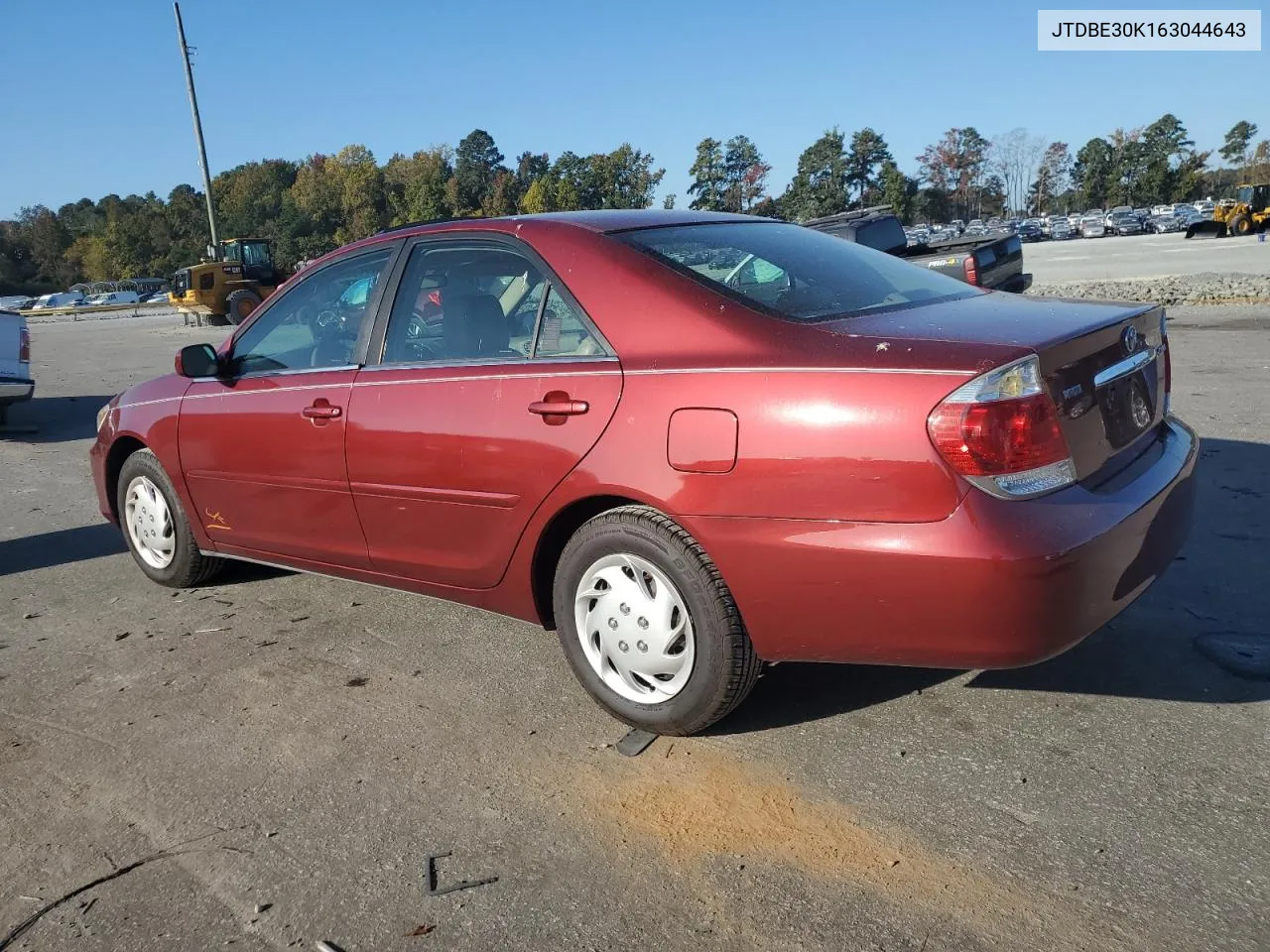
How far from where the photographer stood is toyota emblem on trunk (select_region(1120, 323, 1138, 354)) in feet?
9.99

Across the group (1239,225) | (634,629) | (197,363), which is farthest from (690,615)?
(1239,225)

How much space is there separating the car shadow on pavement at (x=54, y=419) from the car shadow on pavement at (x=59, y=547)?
4.24 meters

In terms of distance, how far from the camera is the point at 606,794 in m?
2.89

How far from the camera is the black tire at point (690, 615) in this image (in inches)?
115

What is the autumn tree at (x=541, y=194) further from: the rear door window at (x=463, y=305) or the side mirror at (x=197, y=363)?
the rear door window at (x=463, y=305)

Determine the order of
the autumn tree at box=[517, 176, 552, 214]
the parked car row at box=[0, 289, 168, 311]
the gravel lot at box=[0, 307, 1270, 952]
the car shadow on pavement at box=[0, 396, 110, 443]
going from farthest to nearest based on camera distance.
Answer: the autumn tree at box=[517, 176, 552, 214], the parked car row at box=[0, 289, 168, 311], the car shadow on pavement at box=[0, 396, 110, 443], the gravel lot at box=[0, 307, 1270, 952]

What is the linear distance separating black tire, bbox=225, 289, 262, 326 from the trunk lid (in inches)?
1153

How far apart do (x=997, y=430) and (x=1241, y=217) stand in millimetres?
46933

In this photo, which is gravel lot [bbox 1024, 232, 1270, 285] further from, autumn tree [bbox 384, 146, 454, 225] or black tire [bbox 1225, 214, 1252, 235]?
autumn tree [bbox 384, 146, 454, 225]

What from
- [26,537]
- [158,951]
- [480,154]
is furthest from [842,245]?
[480,154]

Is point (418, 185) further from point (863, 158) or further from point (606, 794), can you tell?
point (606, 794)

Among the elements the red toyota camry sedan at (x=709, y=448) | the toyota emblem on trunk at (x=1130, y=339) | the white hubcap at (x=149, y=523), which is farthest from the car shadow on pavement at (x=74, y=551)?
the toyota emblem on trunk at (x=1130, y=339)

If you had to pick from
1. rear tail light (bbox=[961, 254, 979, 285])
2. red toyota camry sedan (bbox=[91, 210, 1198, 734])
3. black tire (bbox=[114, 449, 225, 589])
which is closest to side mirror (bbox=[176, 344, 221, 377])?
red toyota camry sedan (bbox=[91, 210, 1198, 734])

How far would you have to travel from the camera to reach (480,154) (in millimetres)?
109938
